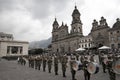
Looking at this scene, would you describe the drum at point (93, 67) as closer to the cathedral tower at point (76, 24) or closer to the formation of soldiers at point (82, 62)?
the formation of soldiers at point (82, 62)

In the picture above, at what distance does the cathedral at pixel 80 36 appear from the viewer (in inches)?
2164

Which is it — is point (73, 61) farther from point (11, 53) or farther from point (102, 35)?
point (11, 53)

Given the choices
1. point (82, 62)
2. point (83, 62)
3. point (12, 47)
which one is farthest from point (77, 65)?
point (12, 47)

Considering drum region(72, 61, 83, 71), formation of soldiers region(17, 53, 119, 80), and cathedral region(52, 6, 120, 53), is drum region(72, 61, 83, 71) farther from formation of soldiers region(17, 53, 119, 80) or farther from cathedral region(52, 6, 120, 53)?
cathedral region(52, 6, 120, 53)

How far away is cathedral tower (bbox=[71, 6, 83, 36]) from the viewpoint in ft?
229

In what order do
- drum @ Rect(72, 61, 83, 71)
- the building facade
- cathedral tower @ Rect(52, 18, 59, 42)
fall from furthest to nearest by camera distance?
cathedral tower @ Rect(52, 18, 59, 42) < the building facade < drum @ Rect(72, 61, 83, 71)

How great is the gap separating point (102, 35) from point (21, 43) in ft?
110

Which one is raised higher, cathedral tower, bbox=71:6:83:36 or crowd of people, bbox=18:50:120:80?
cathedral tower, bbox=71:6:83:36

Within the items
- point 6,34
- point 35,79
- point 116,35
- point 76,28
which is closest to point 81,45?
point 76,28

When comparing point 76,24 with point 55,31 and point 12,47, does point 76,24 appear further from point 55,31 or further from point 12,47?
point 12,47

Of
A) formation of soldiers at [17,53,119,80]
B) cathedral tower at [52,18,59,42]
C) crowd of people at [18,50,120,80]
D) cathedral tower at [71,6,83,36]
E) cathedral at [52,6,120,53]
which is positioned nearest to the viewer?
crowd of people at [18,50,120,80]

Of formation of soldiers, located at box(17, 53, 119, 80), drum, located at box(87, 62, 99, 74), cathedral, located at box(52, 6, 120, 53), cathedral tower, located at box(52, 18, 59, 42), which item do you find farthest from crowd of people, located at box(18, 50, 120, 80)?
cathedral tower, located at box(52, 18, 59, 42)

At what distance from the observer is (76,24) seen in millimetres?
69500

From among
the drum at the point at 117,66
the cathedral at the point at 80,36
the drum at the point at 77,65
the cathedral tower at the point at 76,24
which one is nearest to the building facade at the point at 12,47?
the cathedral at the point at 80,36
